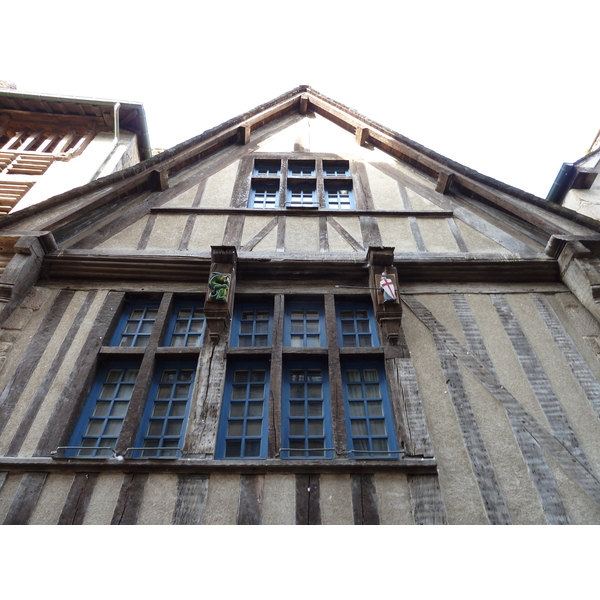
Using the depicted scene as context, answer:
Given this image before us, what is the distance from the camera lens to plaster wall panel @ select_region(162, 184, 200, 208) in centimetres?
652

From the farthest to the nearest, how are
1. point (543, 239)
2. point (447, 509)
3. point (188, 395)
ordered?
1. point (543, 239)
2. point (188, 395)
3. point (447, 509)

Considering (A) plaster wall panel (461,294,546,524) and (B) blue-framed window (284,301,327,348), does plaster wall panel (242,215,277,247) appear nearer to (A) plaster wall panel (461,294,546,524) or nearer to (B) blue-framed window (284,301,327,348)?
(B) blue-framed window (284,301,327,348)

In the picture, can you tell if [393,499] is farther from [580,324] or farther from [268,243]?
[268,243]

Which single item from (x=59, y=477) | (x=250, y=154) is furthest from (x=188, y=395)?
(x=250, y=154)

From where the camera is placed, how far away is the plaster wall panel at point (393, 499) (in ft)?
11.2

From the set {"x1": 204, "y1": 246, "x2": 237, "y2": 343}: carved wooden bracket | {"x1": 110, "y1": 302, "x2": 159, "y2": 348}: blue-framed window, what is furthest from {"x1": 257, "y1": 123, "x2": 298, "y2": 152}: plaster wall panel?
{"x1": 110, "y1": 302, "x2": 159, "y2": 348}: blue-framed window

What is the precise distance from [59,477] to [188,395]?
1.18m

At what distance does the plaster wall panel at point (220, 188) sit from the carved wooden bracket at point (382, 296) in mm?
2371

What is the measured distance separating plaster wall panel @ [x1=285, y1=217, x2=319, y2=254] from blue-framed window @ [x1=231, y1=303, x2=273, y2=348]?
89 centimetres

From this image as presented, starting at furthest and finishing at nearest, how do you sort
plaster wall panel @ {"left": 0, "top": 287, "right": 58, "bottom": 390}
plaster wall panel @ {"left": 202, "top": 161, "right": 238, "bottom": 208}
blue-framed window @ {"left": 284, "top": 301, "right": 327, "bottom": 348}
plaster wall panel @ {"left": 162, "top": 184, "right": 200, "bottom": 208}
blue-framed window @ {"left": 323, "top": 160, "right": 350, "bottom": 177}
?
blue-framed window @ {"left": 323, "top": 160, "right": 350, "bottom": 177} < plaster wall panel @ {"left": 202, "top": 161, "right": 238, "bottom": 208} < plaster wall panel @ {"left": 162, "top": 184, "right": 200, "bottom": 208} < blue-framed window @ {"left": 284, "top": 301, "right": 327, "bottom": 348} < plaster wall panel @ {"left": 0, "top": 287, "right": 58, "bottom": 390}

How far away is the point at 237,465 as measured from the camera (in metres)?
3.64

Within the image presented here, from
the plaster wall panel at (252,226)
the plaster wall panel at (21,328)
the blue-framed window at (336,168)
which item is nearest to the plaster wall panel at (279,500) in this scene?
the plaster wall panel at (21,328)

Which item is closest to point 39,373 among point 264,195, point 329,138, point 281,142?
point 264,195

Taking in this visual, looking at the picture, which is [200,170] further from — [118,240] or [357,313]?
[357,313]
